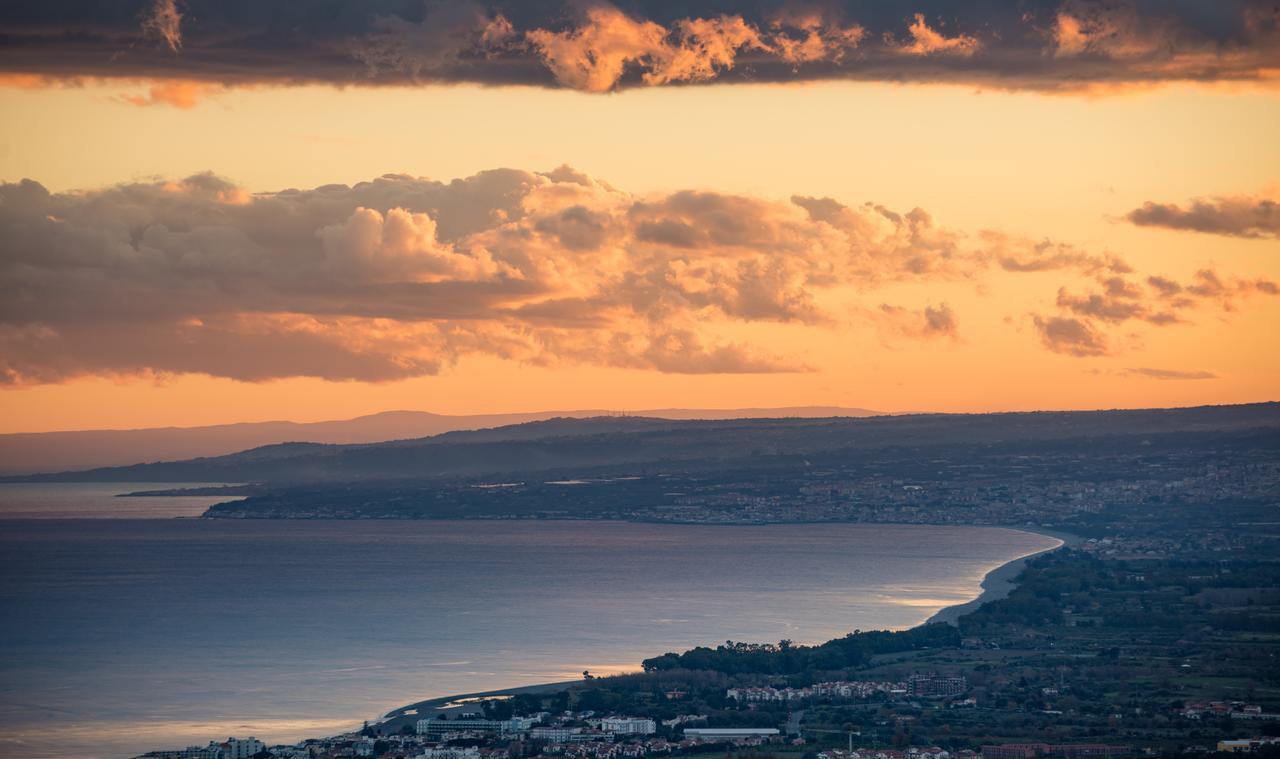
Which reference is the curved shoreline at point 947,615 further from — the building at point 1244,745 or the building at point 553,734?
the building at point 1244,745

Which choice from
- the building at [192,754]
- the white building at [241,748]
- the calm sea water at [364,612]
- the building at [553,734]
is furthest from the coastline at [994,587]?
the building at [192,754]

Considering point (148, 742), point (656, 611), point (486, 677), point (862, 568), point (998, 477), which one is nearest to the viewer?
point (148, 742)

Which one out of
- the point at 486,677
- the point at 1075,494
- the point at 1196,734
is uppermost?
the point at 1075,494

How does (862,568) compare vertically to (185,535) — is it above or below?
below

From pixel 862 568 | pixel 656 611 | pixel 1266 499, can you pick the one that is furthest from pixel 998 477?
pixel 656 611

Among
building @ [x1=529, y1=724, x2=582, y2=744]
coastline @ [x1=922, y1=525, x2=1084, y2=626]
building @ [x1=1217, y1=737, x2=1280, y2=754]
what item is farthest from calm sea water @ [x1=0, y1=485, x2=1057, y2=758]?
building @ [x1=1217, y1=737, x2=1280, y2=754]

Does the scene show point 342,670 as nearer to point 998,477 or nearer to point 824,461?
point 998,477
